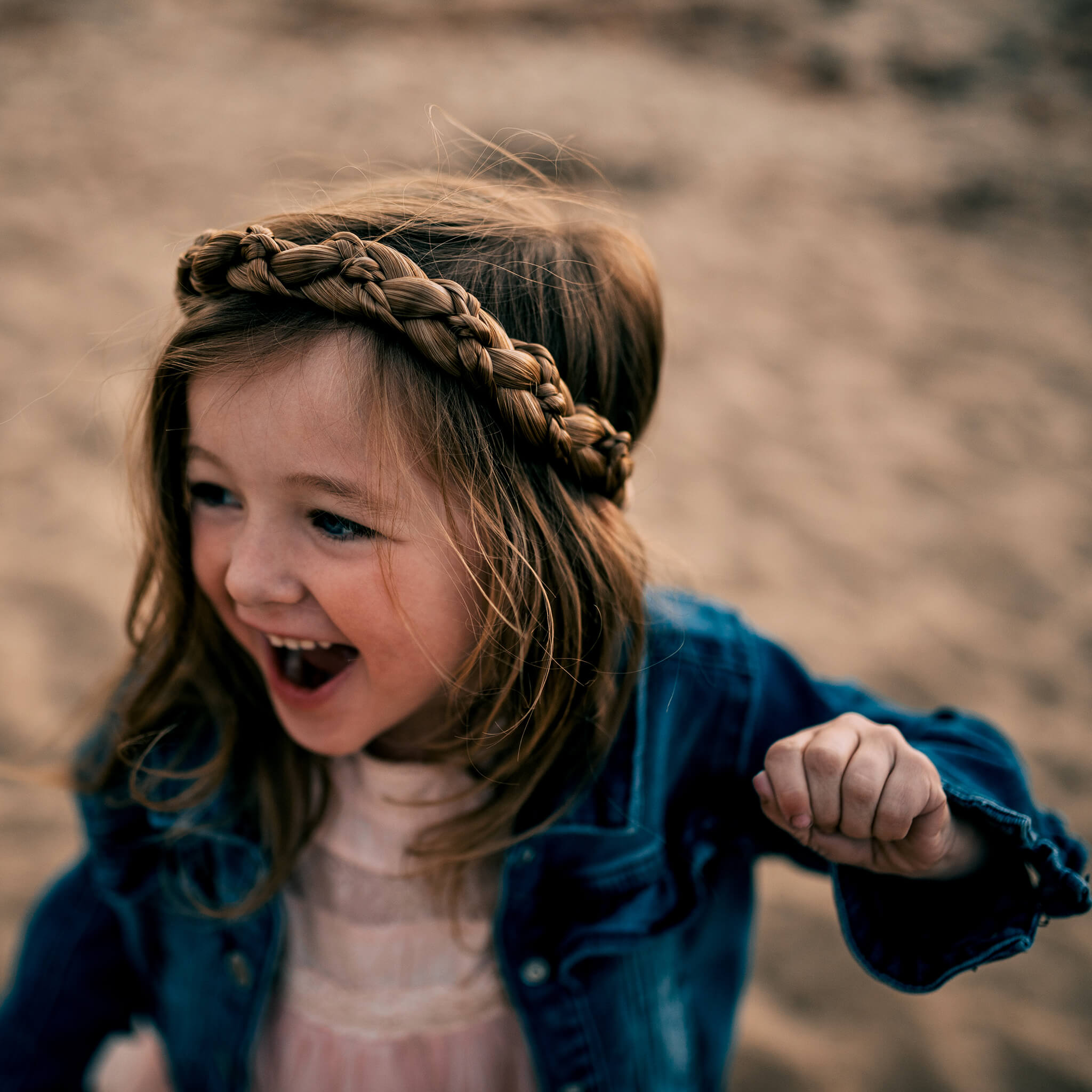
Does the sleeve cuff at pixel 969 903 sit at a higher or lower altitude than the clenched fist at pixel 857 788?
lower

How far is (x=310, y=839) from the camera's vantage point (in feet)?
3.96

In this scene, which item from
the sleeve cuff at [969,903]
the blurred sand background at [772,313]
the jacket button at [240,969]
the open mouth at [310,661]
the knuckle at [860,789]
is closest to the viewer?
the knuckle at [860,789]

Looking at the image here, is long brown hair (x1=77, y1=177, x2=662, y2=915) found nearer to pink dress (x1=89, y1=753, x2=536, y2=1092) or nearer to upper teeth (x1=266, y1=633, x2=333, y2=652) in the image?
pink dress (x1=89, y1=753, x2=536, y2=1092)

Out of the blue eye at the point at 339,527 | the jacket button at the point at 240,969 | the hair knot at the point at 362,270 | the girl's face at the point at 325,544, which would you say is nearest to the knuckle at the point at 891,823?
the girl's face at the point at 325,544

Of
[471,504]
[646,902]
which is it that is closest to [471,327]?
[471,504]

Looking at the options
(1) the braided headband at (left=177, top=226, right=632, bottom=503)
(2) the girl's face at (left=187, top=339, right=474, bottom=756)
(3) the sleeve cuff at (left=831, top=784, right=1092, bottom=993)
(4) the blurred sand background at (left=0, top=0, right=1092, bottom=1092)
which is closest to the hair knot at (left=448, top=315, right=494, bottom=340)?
(1) the braided headband at (left=177, top=226, right=632, bottom=503)

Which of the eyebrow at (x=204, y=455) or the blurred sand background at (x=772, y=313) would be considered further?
the blurred sand background at (x=772, y=313)

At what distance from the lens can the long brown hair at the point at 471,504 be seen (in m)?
0.91

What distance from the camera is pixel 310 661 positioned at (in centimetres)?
110

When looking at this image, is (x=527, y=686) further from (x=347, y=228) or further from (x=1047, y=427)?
(x=1047, y=427)

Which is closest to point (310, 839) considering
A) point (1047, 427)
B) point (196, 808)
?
point (196, 808)

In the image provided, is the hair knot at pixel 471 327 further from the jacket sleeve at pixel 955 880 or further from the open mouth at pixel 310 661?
the jacket sleeve at pixel 955 880

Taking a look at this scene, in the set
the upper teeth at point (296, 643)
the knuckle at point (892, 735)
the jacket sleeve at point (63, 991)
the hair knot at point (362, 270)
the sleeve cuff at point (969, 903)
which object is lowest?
the jacket sleeve at point (63, 991)

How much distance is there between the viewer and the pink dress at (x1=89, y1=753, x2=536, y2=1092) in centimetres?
116
